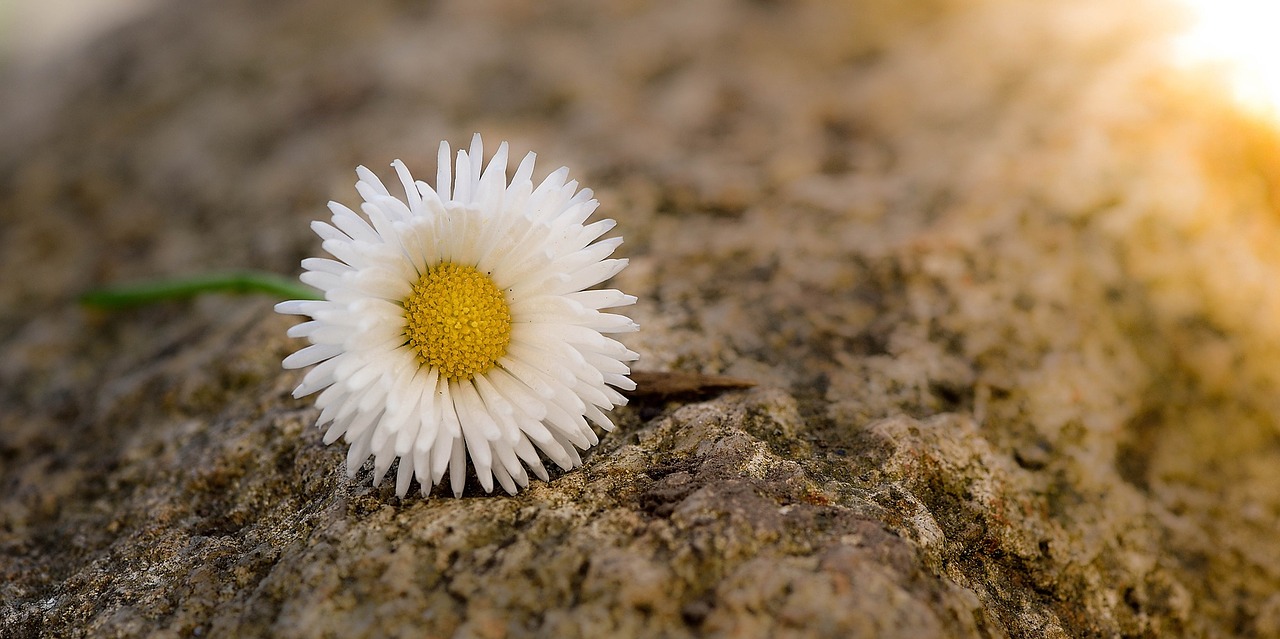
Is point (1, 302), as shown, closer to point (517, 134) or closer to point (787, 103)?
point (517, 134)

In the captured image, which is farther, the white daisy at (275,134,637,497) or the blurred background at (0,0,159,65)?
the blurred background at (0,0,159,65)

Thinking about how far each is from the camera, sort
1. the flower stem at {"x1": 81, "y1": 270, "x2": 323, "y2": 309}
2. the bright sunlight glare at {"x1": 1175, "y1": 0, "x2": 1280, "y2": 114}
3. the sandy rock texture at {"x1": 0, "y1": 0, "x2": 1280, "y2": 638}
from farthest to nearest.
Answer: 1. the bright sunlight glare at {"x1": 1175, "y1": 0, "x2": 1280, "y2": 114}
2. the flower stem at {"x1": 81, "y1": 270, "x2": 323, "y2": 309}
3. the sandy rock texture at {"x1": 0, "y1": 0, "x2": 1280, "y2": 638}

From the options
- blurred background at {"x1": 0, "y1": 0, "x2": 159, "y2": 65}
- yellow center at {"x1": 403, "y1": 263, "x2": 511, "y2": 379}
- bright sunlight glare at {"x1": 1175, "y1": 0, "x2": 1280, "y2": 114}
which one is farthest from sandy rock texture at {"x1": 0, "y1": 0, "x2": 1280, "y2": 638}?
blurred background at {"x1": 0, "y1": 0, "x2": 159, "y2": 65}

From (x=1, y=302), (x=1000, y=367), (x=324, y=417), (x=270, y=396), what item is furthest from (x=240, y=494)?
(x=1, y=302)

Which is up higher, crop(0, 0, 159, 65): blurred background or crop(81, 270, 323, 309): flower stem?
crop(0, 0, 159, 65): blurred background

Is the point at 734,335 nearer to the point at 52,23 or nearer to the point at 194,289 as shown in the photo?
the point at 194,289

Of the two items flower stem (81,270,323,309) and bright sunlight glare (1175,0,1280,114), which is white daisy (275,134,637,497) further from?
bright sunlight glare (1175,0,1280,114)
